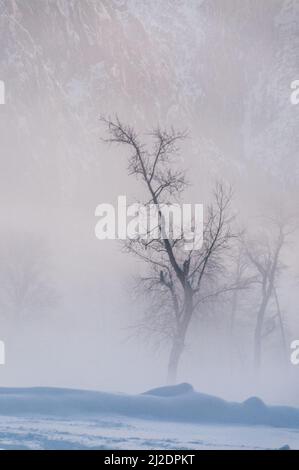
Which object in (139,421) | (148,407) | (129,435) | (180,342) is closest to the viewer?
(129,435)

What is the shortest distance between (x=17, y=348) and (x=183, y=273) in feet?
122

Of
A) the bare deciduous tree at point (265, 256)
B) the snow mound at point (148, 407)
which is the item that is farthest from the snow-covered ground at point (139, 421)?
the bare deciduous tree at point (265, 256)

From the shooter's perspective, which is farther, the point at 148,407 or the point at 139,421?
the point at 148,407

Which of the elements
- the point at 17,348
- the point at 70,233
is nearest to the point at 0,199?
the point at 70,233

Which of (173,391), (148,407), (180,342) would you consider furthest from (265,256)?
(148,407)

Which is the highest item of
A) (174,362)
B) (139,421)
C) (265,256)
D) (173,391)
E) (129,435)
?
(265,256)

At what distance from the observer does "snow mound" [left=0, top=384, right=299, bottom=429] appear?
14.0 metres

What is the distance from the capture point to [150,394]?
16297mm

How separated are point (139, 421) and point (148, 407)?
3.27ft

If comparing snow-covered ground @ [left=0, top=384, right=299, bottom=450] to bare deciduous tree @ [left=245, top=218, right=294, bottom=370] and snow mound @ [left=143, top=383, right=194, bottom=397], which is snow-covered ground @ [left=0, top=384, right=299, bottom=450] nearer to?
snow mound @ [left=143, top=383, right=194, bottom=397]

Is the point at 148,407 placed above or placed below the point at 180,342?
below

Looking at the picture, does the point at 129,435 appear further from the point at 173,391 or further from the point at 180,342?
the point at 180,342

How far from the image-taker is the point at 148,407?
14.8 m

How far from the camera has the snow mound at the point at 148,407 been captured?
552 inches
